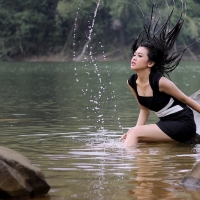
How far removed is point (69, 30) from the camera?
6216 centimetres

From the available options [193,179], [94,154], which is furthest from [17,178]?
[94,154]

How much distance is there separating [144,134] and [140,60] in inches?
33.9

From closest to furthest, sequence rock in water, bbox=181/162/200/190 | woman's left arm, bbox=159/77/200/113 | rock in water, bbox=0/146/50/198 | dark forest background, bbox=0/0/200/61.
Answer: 1. rock in water, bbox=0/146/50/198
2. rock in water, bbox=181/162/200/190
3. woman's left arm, bbox=159/77/200/113
4. dark forest background, bbox=0/0/200/61

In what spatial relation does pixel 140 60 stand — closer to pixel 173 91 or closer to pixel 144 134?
pixel 173 91

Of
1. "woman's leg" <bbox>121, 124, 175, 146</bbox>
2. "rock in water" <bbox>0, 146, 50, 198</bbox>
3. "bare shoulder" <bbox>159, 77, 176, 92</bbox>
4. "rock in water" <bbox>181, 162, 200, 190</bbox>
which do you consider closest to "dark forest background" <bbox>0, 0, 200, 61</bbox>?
"woman's leg" <bbox>121, 124, 175, 146</bbox>

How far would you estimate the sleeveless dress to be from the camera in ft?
27.1

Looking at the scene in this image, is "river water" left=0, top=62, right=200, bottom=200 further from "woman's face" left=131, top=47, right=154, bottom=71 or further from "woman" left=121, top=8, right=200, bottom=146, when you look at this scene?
"woman's face" left=131, top=47, right=154, bottom=71

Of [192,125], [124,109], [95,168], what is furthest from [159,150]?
[124,109]

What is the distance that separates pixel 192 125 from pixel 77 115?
13.9ft

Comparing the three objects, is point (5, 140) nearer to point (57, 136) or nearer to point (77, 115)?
point (57, 136)

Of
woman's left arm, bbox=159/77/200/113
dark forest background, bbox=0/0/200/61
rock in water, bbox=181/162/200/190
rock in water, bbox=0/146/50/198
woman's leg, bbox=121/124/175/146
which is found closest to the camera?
rock in water, bbox=0/146/50/198

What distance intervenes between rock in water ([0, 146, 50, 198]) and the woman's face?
3.14 metres

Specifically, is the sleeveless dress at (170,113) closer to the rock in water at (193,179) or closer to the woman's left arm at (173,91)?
the woman's left arm at (173,91)

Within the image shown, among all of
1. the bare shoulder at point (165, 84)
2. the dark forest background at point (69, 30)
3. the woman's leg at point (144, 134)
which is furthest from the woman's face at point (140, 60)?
the dark forest background at point (69, 30)
